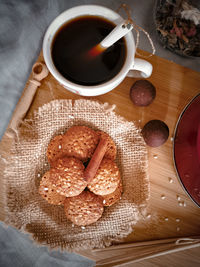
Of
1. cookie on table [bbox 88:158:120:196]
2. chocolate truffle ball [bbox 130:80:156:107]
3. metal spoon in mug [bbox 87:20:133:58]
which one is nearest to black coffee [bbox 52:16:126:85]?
metal spoon in mug [bbox 87:20:133:58]

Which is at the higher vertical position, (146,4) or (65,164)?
(146,4)

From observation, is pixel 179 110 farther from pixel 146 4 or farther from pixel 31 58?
pixel 31 58

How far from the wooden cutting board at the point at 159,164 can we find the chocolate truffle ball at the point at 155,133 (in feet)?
0.16

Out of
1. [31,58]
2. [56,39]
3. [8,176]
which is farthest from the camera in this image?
[31,58]

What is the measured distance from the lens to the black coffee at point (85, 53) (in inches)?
21.7

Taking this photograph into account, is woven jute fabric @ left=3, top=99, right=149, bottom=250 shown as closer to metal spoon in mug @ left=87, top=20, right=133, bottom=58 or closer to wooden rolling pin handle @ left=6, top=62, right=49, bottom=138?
wooden rolling pin handle @ left=6, top=62, right=49, bottom=138

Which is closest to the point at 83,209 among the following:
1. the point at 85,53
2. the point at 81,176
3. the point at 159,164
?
the point at 81,176

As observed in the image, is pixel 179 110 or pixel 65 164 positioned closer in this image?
pixel 65 164

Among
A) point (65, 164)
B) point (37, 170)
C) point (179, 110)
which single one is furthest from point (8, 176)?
point (179, 110)

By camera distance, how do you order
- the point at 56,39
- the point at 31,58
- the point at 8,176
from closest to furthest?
the point at 56,39
the point at 8,176
the point at 31,58

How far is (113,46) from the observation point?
0.56 m

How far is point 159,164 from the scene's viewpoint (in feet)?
2.28

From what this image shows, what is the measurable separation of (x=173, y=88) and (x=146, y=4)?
318 mm

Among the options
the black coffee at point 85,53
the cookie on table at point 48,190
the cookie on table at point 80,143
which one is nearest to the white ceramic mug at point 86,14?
the black coffee at point 85,53
